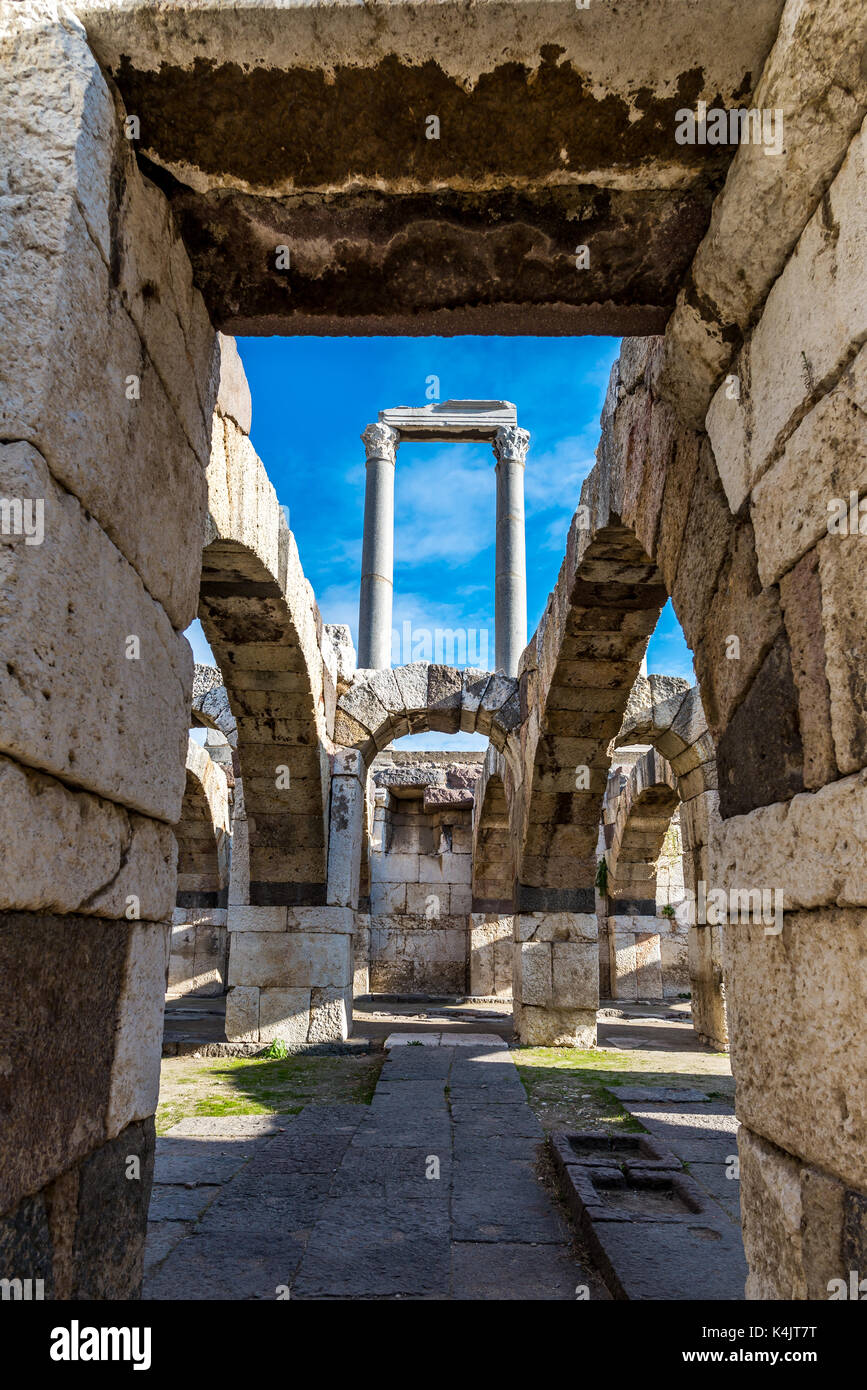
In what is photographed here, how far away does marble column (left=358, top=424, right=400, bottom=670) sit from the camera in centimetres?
1734

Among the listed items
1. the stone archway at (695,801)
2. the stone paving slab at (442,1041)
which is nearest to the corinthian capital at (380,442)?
the stone archway at (695,801)

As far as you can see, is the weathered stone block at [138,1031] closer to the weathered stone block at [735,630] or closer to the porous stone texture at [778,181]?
the weathered stone block at [735,630]

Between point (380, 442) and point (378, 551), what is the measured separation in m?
2.41

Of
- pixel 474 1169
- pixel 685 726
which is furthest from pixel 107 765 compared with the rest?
pixel 685 726

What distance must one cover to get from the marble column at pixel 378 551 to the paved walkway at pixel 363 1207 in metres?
12.5

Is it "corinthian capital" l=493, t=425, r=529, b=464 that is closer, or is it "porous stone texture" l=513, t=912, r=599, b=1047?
"porous stone texture" l=513, t=912, r=599, b=1047

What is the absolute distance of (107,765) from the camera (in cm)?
169

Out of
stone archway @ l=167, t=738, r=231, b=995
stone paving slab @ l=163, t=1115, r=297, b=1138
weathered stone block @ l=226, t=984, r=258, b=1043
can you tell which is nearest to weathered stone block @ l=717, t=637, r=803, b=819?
stone paving slab @ l=163, t=1115, r=297, b=1138

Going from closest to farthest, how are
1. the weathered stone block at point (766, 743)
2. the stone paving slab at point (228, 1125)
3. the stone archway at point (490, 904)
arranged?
1. the weathered stone block at point (766, 743)
2. the stone paving slab at point (228, 1125)
3. the stone archway at point (490, 904)

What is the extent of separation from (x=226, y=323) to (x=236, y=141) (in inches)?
23.3

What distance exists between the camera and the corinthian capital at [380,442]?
59.8 ft

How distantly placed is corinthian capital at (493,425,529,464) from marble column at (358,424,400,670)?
2.13 meters

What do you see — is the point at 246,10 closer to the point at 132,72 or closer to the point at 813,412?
the point at 132,72

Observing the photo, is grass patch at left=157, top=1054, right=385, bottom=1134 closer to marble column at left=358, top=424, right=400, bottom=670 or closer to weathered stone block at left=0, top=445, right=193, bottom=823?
weathered stone block at left=0, top=445, right=193, bottom=823
